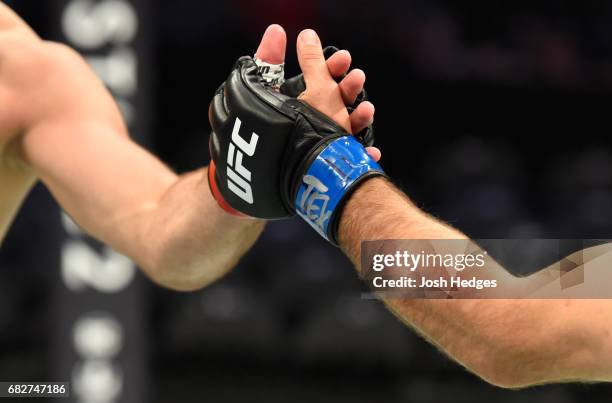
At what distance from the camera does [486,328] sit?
1.14 m

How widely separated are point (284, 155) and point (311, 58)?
0.19 m

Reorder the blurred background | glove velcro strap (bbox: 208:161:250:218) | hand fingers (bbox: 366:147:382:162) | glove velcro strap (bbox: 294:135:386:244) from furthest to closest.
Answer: the blurred background
glove velcro strap (bbox: 208:161:250:218)
hand fingers (bbox: 366:147:382:162)
glove velcro strap (bbox: 294:135:386:244)

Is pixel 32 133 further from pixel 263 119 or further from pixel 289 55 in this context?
pixel 289 55

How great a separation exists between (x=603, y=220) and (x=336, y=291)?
1.28 m

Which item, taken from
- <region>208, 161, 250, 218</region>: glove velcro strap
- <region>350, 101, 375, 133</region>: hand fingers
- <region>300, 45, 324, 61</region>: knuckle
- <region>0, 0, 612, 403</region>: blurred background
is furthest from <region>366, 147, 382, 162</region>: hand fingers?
<region>0, 0, 612, 403</region>: blurred background

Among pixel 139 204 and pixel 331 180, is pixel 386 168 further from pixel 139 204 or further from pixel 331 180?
pixel 331 180

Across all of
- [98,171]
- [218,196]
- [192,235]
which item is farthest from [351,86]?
[98,171]

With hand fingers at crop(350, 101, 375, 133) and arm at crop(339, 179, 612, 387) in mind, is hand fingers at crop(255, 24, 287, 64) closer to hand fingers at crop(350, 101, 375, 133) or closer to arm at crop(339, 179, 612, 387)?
hand fingers at crop(350, 101, 375, 133)

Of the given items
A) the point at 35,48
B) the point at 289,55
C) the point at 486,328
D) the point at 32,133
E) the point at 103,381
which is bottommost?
the point at 103,381

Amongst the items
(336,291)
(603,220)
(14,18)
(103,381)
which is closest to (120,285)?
(103,381)

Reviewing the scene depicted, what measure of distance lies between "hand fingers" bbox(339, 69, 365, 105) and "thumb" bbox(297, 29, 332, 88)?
0.03 meters

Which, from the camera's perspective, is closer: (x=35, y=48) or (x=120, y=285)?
(x=35, y=48)

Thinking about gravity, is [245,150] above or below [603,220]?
above

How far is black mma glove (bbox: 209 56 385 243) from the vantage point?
51.2 inches
